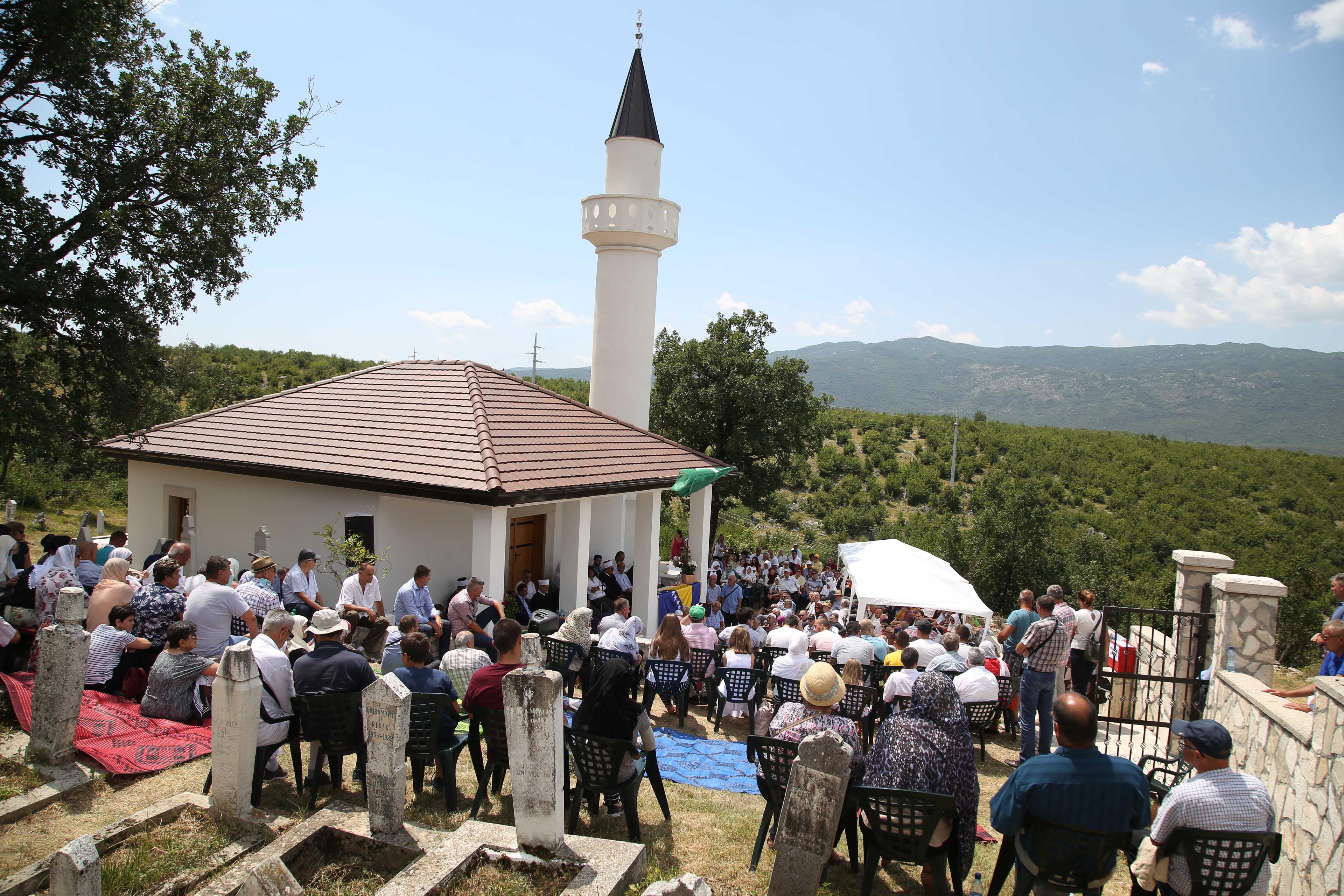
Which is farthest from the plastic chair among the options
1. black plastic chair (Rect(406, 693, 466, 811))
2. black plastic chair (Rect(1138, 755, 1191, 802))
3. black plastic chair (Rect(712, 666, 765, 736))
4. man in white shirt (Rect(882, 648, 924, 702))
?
black plastic chair (Rect(1138, 755, 1191, 802))

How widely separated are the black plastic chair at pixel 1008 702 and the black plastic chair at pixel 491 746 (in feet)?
19.2

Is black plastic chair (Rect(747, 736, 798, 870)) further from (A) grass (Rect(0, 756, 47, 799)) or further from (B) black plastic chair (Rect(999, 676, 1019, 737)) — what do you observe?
(A) grass (Rect(0, 756, 47, 799))

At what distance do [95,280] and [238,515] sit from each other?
13.8 feet

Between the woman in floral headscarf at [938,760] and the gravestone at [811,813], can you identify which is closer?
the gravestone at [811,813]

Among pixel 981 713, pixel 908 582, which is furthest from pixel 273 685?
pixel 908 582

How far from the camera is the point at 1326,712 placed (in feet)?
16.2

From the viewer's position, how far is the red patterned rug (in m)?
6.15

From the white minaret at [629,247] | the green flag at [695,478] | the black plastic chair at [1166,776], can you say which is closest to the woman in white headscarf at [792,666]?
the black plastic chair at [1166,776]

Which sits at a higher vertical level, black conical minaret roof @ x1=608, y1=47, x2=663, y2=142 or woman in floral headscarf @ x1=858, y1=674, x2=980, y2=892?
black conical minaret roof @ x1=608, y1=47, x2=663, y2=142

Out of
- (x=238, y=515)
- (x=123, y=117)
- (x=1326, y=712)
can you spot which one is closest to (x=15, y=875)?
(x=1326, y=712)

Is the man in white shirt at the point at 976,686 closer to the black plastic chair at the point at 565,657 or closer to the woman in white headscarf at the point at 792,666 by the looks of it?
the woman in white headscarf at the point at 792,666

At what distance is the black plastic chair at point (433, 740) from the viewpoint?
18.6 ft

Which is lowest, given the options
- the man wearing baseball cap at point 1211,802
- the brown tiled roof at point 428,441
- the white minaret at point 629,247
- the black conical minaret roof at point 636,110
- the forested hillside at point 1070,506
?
the forested hillside at point 1070,506

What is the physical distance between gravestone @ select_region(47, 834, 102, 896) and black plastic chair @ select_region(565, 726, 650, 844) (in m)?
2.72
